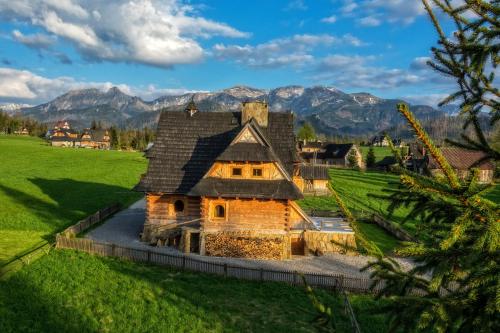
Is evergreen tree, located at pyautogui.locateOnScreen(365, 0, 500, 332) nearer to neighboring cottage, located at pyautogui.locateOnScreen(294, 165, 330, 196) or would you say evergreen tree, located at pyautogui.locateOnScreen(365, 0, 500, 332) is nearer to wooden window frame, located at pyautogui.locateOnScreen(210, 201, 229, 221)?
wooden window frame, located at pyautogui.locateOnScreen(210, 201, 229, 221)

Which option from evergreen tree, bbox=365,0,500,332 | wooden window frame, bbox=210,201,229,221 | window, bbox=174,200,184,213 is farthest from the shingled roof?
evergreen tree, bbox=365,0,500,332

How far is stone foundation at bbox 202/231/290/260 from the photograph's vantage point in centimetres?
2609

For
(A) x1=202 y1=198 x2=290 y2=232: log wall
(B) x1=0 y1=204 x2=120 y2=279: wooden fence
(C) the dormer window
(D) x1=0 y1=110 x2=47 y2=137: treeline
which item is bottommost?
(B) x1=0 y1=204 x2=120 y2=279: wooden fence

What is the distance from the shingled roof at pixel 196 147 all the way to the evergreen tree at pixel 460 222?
2051 cm

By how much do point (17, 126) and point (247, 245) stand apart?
17251 centimetres

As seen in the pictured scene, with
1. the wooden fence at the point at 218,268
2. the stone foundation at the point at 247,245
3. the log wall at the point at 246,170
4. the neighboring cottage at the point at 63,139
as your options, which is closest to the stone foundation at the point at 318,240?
the stone foundation at the point at 247,245

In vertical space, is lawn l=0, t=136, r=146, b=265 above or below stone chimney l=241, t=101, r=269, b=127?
below

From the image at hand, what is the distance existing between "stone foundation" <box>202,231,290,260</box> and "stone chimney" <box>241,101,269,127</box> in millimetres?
9089

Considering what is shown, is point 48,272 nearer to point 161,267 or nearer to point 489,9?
point 161,267

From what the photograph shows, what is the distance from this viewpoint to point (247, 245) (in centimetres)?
2616

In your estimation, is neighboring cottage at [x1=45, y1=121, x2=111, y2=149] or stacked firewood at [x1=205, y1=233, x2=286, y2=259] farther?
neighboring cottage at [x1=45, y1=121, x2=111, y2=149]

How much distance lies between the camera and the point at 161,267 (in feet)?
74.7

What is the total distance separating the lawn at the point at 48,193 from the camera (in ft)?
94.8

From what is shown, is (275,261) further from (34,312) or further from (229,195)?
(34,312)
